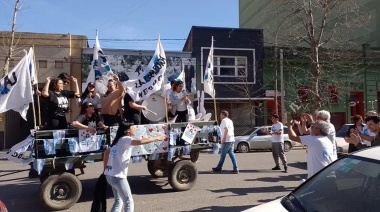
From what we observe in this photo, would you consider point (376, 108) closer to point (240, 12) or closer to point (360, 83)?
point (360, 83)

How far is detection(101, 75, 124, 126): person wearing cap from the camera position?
7.31 m

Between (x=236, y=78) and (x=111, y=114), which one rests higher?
(x=236, y=78)

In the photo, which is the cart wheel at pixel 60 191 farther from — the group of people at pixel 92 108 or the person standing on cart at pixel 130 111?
the person standing on cart at pixel 130 111

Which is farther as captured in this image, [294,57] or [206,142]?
[294,57]

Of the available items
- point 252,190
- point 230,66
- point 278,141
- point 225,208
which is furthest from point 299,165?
point 230,66

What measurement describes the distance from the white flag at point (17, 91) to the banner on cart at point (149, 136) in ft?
5.73

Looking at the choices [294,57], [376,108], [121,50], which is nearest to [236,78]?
[294,57]

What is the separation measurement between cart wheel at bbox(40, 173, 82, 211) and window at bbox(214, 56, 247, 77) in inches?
743

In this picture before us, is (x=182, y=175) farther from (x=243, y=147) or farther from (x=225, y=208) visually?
(x=243, y=147)

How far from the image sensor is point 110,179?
5133mm

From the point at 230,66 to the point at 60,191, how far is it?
1966cm

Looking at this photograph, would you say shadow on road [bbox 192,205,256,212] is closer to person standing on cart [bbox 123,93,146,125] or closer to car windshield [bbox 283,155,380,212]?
person standing on cart [bbox 123,93,146,125]

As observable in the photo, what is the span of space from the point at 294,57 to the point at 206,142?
A: 760 inches

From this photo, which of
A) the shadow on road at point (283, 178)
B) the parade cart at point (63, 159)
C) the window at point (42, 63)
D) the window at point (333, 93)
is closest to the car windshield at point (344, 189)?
the parade cart at point (63, 159)
